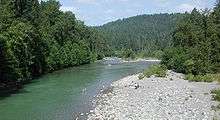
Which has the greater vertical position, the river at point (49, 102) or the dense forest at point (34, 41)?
the dense forest at point (34, 41)

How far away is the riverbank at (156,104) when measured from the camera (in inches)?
1425

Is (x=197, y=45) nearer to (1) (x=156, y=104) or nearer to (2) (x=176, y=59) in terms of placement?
(2) (x=176, y=59)

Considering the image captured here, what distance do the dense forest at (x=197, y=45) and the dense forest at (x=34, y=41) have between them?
1074 inches

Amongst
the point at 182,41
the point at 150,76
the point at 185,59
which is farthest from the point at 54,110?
the point at 182,41

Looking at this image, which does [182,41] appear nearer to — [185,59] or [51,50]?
[185,59]

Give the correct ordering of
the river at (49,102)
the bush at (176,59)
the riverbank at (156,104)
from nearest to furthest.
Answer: the riverbank at (156,104) → the river at (49,102) → the bush at (176,59)

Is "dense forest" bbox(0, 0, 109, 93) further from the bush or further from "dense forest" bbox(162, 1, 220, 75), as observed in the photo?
"dense forest" bbox(162, 1, 220, 75)

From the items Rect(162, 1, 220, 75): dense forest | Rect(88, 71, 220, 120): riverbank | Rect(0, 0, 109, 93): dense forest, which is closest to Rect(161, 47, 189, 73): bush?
Rect(162, 1, 220, 75): dense forest

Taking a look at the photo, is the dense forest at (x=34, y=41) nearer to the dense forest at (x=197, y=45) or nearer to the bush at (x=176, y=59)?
the bush at (x=176, y=59)

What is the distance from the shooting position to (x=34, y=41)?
8425 cm

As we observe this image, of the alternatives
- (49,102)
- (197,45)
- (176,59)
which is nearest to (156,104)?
(49,102)

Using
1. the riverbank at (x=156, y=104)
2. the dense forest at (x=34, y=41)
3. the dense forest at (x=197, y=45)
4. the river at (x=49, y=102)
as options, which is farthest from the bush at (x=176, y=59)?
the dense forest at (x=34, y=41)

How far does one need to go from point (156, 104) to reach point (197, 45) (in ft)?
138

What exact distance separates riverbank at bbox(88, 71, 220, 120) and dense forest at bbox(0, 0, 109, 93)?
14.3 m
